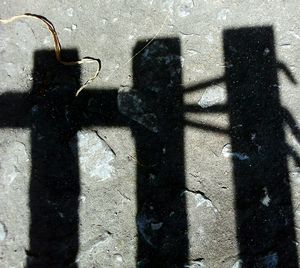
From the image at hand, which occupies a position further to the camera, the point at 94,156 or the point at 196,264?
the point at 94,156

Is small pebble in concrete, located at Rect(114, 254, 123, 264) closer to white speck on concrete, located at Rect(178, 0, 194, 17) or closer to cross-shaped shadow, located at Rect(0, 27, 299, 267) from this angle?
cross-shaped shadow, located at Rect(0, 27, 299, 267)

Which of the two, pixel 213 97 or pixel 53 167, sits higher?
pixel 213 97

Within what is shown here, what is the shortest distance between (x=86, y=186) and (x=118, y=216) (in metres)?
0.28

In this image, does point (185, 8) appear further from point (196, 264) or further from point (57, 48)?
point (196, 264)

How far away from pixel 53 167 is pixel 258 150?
131 centimetres

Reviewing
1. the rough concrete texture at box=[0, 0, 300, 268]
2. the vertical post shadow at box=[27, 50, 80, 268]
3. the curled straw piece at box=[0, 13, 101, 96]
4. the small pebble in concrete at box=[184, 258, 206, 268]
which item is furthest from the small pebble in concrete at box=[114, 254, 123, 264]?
the curled straw piece at box=[0, 13, 101, 96]

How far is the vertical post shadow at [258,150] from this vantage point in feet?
8.48

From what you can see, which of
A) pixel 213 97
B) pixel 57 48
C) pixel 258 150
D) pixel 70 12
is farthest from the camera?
pixel 70 12

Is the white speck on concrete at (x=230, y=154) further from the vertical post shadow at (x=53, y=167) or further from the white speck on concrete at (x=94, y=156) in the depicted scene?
the vertical post shadow at (x=53, y=167)

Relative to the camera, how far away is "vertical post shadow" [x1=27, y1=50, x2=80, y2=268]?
2.61 m

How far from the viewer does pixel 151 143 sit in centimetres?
278

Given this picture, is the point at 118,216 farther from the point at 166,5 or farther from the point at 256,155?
the point at 166,5

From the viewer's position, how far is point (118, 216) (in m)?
2.66

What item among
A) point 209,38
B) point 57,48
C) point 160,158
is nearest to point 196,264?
point 160,158
